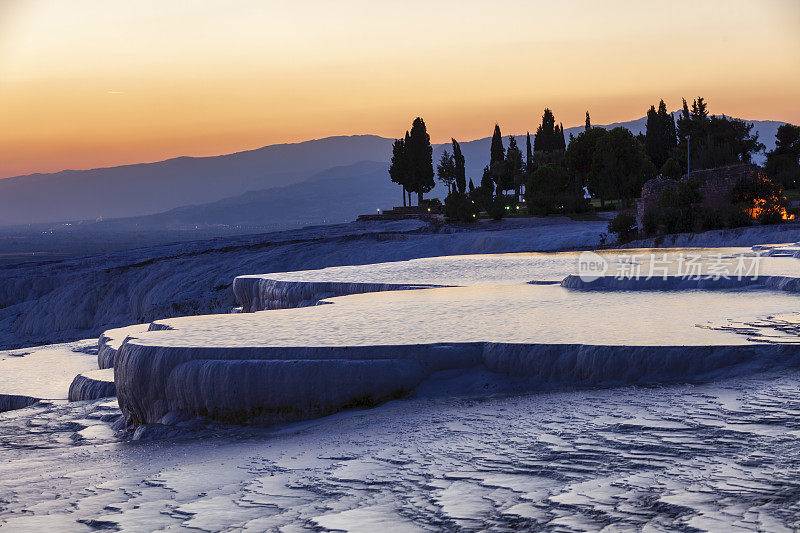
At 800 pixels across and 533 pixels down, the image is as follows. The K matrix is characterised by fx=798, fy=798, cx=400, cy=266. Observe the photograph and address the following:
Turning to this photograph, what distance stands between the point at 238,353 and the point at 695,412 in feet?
18.4

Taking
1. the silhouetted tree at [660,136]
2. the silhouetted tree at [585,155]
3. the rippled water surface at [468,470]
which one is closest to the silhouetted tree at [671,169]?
the silhouetted tree at [585,155]

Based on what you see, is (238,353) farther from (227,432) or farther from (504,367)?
(504,367)

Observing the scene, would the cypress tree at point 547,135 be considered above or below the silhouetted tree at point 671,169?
above

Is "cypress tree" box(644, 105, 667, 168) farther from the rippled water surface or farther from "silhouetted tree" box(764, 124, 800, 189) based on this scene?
the rippled water surface

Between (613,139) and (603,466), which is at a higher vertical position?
(613,139)

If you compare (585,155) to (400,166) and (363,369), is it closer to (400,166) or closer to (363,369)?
(400,166)

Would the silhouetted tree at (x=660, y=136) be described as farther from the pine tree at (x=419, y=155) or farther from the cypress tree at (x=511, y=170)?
the pine tree at (x=419, y=155)

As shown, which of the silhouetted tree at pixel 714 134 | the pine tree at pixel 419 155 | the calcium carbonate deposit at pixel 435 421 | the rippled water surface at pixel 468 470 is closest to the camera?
the rippled water surface at pixel 468 470

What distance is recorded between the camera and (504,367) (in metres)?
10.0

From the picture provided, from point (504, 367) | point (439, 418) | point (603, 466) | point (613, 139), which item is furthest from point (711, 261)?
point (613, 139)

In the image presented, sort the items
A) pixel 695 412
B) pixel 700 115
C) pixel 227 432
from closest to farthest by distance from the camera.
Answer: pixel 695 412 < pixel 227 432 < pixel 700 115

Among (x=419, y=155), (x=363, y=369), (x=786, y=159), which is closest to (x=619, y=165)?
(x=786, y=159)

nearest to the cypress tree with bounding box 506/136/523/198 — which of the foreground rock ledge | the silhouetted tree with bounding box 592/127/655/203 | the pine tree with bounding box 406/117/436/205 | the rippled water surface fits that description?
the pine tree with bounding box 406/117/436/205

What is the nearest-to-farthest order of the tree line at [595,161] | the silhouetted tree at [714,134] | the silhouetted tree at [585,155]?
the tree line at [595,161]
the silhouetted tree at [585,155]
the silhouetted tree at [714,134]
